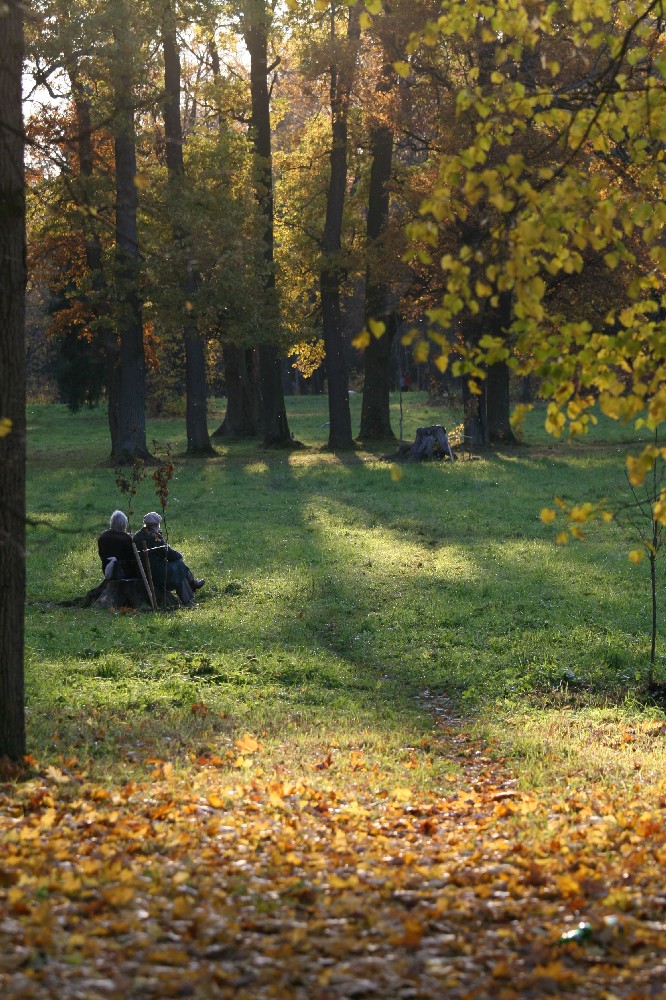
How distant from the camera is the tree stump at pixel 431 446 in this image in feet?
107

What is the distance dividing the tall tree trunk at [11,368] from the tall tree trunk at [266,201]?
26612mm

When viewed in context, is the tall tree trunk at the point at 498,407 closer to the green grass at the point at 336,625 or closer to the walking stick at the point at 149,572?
the green grass at the point at 336,625

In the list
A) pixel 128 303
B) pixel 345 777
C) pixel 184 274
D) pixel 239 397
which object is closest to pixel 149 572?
pixel 345 777

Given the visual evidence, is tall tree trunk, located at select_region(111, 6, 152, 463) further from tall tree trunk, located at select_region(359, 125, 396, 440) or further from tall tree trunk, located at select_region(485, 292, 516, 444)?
tall tree trunk, located at select_region(485, 292, 516, 444)

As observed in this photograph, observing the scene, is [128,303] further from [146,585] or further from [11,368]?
[11,368]

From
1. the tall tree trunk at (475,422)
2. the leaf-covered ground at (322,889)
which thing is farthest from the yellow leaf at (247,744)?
the tall tree trunk at (475,422)

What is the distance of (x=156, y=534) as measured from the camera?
14.9 metres

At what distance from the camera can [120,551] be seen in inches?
587

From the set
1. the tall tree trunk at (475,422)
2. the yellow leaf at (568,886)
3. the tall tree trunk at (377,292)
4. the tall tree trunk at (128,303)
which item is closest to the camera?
the yellow leaf at (568,886)

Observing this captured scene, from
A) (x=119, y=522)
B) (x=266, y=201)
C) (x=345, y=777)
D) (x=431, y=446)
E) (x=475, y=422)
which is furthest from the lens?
(x=266, y=201)

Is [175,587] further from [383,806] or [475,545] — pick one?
[383,806]

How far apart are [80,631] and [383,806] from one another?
6736 mm

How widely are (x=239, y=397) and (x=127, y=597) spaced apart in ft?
94.3

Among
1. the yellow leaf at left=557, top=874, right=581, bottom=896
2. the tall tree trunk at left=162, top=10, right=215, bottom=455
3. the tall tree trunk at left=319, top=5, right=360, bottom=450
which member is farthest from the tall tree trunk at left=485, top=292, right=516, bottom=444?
the yellow leaf at left=557, top=874, right=581, bottom=896
